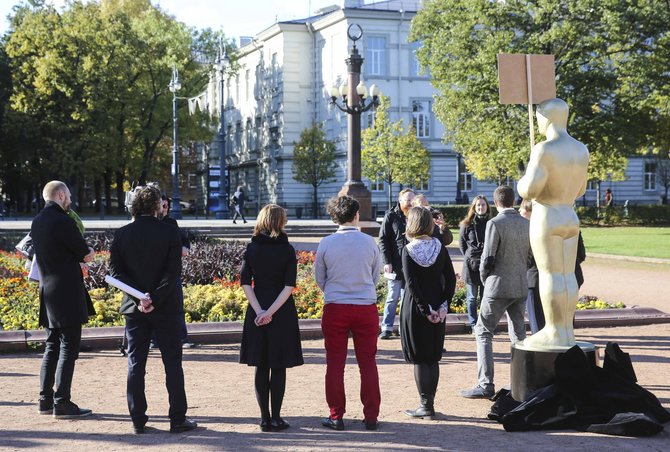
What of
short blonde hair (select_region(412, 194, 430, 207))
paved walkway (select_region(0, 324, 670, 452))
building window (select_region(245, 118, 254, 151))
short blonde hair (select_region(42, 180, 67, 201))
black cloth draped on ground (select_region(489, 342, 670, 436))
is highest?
building window (select_region(245, 118, 254, 151))

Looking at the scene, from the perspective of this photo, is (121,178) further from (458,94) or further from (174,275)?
(174,275)

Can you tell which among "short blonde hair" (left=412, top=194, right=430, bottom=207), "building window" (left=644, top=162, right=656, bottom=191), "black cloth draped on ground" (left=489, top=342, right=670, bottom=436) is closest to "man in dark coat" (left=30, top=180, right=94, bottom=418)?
"black cloth draped on ground" (left=489, top=342, right=670, bottom=436)

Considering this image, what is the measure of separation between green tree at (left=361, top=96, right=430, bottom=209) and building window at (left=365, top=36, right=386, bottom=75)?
21.6ft

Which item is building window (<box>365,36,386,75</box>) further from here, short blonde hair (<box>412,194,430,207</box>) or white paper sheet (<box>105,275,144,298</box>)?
white paper sheet (<box>105,275,144,298</box>)

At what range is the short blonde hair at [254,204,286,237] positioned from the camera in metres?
6.42

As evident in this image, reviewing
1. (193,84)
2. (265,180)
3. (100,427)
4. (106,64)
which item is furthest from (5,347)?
(265,180)

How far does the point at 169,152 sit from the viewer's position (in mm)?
62469

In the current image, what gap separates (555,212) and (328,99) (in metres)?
50.8

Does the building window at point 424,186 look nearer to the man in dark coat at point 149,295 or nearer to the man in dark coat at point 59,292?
the man in dark coat at point 59,292

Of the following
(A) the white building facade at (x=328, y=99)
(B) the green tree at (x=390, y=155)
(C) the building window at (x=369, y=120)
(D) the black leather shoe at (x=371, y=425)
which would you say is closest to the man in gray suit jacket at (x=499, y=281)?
(D) the black leather shoe at (x=371, y=425)

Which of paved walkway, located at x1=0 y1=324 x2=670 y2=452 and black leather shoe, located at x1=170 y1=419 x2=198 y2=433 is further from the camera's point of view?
black leather shoe, located at x1=170 y1=419 x2=198 y2=433

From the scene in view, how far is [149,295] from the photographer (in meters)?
6.40

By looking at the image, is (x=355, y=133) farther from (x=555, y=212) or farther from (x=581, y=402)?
(x=581, y=402)

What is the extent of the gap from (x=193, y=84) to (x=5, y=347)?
157 ft
